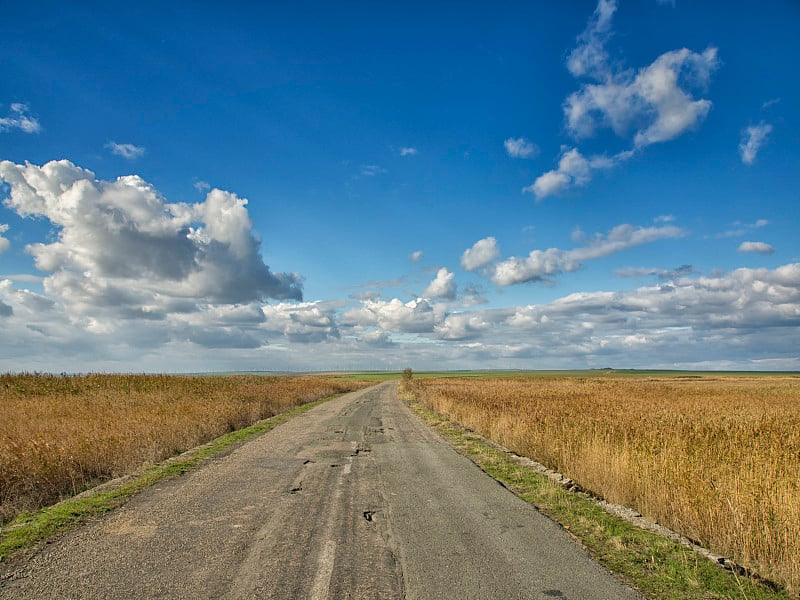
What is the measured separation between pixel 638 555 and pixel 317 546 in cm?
431

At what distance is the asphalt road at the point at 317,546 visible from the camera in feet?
15.7

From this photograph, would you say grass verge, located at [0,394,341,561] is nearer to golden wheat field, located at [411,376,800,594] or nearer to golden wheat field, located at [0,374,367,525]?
golden wheat field, located at [0,374,367,525]

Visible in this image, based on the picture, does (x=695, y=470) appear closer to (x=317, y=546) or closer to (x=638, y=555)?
(x=638, y=555)

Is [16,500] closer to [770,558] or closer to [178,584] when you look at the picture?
[178,584]

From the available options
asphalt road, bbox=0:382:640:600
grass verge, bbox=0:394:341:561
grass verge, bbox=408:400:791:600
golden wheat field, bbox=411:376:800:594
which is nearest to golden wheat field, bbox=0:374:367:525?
grass verge, bbox=0:394:341:561

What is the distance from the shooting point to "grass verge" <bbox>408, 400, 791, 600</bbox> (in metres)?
4.97

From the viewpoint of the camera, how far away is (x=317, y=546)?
588cm

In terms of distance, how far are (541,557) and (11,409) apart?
20587 mm

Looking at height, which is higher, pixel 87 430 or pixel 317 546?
pixel 87 430

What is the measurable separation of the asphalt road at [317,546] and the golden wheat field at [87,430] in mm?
2381

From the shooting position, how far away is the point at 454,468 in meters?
11.3

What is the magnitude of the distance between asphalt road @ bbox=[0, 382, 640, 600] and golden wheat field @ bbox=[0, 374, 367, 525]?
7.81 ft

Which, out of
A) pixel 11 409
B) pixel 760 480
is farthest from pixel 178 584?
pixel 11 409

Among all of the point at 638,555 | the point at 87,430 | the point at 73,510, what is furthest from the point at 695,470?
the point at 87,430
